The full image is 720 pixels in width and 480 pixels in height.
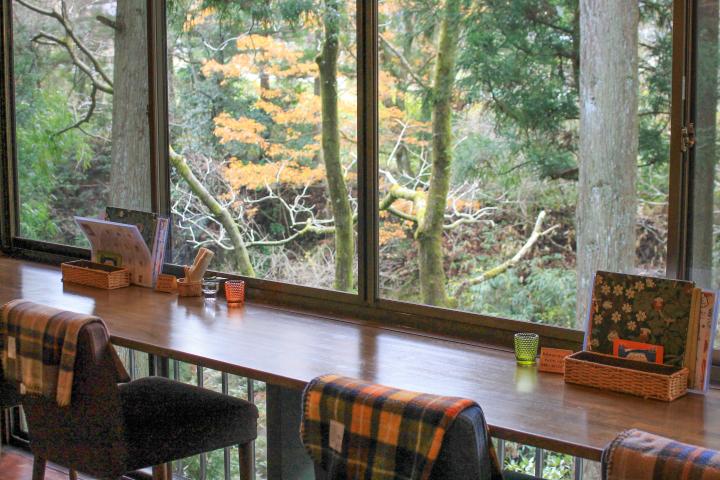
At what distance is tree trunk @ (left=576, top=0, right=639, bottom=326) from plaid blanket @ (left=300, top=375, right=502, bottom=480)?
206 centimetres

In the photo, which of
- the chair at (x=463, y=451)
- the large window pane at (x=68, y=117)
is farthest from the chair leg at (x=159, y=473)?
the large window pane at (x=68, y=117)

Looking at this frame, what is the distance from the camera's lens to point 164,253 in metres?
3.50

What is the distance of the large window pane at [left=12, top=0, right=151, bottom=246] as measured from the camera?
4.32 meters

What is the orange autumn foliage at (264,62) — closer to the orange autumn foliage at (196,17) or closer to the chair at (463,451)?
the orange autumn foliage at (196,17)

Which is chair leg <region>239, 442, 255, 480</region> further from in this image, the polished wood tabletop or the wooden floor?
the wooden floor

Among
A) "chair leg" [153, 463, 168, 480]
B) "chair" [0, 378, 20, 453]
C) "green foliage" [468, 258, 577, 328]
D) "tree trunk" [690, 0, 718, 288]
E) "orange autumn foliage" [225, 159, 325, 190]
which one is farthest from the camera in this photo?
"orange autumn foliage" [225, 159, 325, 190]

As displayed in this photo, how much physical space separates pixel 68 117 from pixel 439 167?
1.88 meters

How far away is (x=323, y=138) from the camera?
4.63 m

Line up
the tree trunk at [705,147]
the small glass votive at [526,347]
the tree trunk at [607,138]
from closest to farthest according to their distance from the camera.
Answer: the tree trunk at [705,147] < the small glass votive at [526,347] < the tree trunk at [607,138]

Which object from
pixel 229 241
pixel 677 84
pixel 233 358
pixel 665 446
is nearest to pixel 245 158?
pixel 229 241

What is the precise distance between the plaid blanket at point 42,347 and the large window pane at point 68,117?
1841 mm

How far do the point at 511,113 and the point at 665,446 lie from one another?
3.29m

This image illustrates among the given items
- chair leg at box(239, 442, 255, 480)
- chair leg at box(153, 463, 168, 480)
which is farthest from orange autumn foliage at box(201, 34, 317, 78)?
chair leg at box(239, 442, 255, 480)

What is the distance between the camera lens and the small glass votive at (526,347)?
91.4 inches
